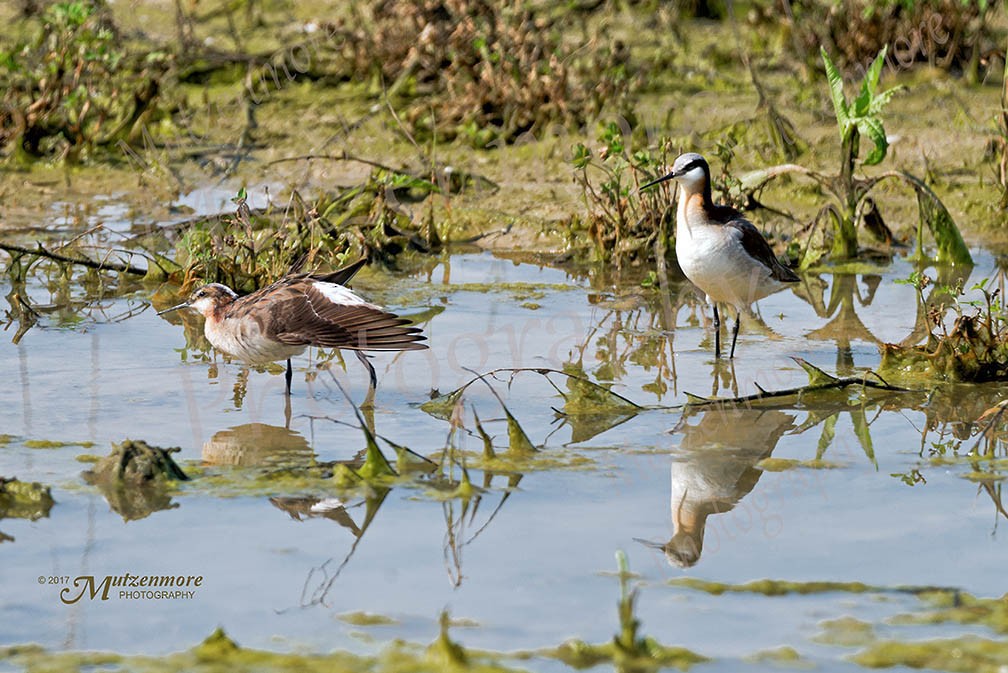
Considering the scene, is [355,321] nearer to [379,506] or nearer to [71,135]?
[379,506]

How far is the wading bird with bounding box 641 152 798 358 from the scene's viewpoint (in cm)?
764

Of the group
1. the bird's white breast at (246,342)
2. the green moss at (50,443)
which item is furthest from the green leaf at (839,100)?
the green moss at (50,443)

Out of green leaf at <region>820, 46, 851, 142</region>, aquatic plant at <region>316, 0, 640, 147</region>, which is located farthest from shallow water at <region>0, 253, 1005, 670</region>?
aquatic plant at <region>316, 0, 640, 147</region>

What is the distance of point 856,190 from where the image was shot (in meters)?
9.34

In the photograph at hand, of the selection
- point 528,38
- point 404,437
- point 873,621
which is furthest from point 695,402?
point 528,38

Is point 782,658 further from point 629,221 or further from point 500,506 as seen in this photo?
point 629,221

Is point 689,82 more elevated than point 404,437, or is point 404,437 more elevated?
point 689,82

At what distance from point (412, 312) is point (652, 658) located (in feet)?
15.0

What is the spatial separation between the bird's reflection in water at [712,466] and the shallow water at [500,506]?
0.05 feet

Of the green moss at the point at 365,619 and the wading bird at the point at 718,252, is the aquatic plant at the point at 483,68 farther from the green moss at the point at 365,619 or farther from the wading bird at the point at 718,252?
the green moss at the point at 365,619

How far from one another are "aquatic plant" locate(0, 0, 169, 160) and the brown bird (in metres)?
4.75

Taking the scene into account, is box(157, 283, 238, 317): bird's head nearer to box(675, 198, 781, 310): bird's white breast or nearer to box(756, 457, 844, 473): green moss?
box(675, 198, 781, 310): bird's white breast

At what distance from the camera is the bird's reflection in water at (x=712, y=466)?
16.7 feet

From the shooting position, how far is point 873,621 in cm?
441
